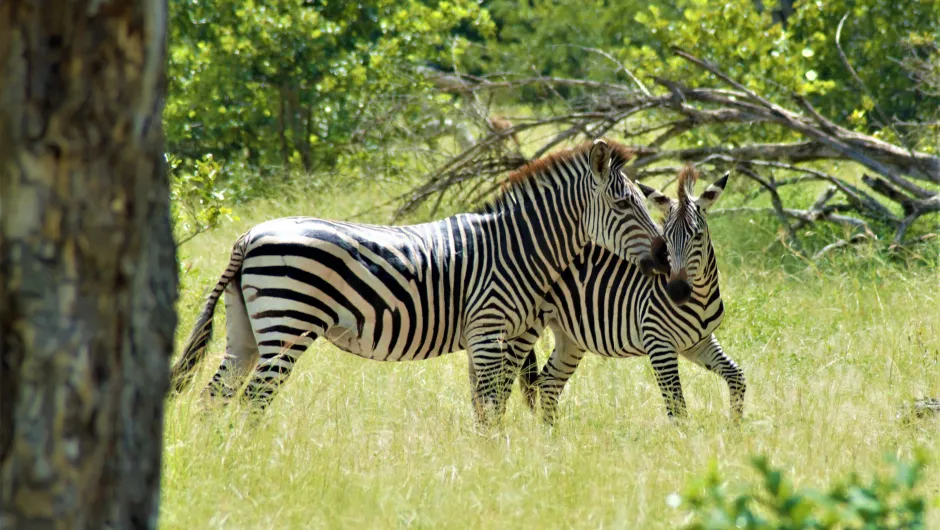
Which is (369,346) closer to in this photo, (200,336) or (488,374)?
(488,374)

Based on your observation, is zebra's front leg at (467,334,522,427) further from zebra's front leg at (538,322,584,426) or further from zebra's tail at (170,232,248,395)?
zebra's tail at (170,232,248,395)

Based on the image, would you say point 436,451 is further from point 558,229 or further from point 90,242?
point 90,242

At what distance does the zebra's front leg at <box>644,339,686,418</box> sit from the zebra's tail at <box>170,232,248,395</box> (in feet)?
7.39

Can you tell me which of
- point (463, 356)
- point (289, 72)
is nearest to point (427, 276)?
point (463, 356)

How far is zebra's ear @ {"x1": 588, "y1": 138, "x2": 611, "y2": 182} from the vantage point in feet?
18.4

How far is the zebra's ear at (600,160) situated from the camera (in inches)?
220

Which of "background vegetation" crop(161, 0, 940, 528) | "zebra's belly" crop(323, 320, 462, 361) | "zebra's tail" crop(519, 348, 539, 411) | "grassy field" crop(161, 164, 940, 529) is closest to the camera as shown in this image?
"grassy field" crop(161, 164, 940, 529)

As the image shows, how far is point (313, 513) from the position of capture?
145 inches

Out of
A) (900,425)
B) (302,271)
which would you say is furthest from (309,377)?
(900,425)

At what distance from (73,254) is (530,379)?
4431 mm

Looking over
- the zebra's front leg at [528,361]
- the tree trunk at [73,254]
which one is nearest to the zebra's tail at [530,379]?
the zebra's front leg at [528,361]

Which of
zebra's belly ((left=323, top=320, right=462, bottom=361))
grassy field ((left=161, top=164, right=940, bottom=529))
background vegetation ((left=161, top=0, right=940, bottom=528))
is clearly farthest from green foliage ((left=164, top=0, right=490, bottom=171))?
zebra's belly ((left=323, top=320, right=462, bottom=361))

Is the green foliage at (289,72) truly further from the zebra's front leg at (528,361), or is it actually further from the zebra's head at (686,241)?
the zebra's head at (686,241)

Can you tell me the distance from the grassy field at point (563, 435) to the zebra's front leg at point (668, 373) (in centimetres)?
14
